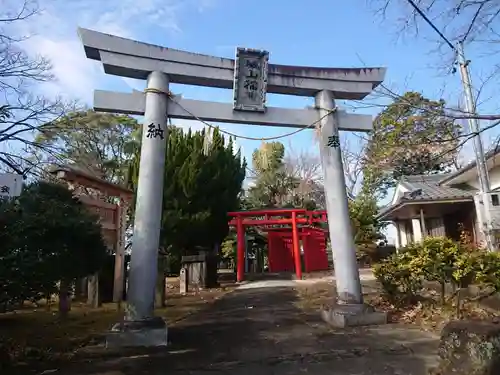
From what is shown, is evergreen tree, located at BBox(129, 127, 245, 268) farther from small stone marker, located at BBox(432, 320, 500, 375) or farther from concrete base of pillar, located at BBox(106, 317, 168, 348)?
small stone marker, located at BBox(432, 320, 500, 375)

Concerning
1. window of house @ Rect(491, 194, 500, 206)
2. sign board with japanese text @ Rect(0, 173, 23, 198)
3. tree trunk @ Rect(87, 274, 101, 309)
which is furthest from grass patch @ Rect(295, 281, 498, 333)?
sign board with japanese text @ Rect(0, 173, 23, 198)

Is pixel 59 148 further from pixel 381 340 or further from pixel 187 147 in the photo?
pixel 187 147

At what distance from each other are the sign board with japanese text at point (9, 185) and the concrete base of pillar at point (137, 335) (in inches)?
100

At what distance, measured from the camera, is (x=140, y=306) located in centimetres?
619

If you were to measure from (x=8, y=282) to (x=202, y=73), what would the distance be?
4.69 meters

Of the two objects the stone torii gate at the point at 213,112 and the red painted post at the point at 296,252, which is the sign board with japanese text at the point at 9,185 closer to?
the stone torii gate at the point at 213,112

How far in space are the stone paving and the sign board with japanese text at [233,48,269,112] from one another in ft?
13.7

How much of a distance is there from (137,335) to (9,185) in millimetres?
2817

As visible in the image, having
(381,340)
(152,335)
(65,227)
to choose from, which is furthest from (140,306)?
(381,340)

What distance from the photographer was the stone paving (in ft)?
15.2

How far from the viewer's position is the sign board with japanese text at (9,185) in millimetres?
4820

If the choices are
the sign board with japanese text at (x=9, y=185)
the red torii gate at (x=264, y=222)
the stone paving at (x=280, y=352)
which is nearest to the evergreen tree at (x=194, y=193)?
the red torii gate at (x=264, y=222)

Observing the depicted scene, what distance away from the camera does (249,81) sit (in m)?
7.53

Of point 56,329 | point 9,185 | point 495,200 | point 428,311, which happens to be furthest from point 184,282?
point 9,185
